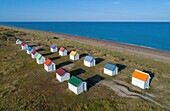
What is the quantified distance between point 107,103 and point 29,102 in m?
8.22

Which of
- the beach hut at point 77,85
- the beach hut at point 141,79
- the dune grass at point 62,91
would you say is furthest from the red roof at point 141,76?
the beach hut at point 77,85

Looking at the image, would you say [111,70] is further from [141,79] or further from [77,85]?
[77,85]

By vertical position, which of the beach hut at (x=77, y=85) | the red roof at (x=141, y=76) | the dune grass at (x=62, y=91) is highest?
the red roof at (x=141, y=76)

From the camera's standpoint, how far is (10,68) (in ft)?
74.4

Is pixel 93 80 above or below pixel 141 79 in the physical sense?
below

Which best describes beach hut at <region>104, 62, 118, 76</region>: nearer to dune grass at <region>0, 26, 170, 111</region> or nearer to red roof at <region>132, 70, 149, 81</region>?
dune grass at <region>0, 26, 170, 111</region>

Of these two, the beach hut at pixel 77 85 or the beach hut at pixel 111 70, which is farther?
the beach hut at pixel 111 70

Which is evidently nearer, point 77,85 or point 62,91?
point 77,85

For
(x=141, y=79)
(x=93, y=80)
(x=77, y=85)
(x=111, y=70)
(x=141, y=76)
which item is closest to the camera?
(x=77, y=85)

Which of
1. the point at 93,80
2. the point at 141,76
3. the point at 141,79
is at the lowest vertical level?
the point at 93,80

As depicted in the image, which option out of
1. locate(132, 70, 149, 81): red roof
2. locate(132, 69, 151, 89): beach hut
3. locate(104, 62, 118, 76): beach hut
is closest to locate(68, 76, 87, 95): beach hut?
locate(104, 62, 118, 76): beach hut

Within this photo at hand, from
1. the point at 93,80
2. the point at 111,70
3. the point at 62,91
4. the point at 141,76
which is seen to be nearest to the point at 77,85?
the point at 62,91

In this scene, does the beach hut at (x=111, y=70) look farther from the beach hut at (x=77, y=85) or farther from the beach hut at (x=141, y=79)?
the beach hut at (x=77, y=85)

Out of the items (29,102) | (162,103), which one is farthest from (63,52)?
(162,103)
